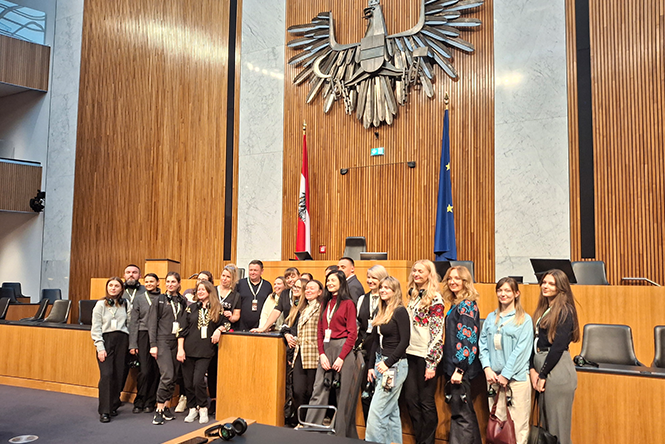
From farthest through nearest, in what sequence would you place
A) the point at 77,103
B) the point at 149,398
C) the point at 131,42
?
1. the point at 77,103
2. the point at 131,42
3. the point at 149,398

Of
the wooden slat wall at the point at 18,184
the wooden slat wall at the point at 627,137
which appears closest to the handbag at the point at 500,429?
the wooden slat wall at the point at 627,137

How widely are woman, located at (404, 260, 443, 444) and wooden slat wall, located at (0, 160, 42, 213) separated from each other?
10.8 m

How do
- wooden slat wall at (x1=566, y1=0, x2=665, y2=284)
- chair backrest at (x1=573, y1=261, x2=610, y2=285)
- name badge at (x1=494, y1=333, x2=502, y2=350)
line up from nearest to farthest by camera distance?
name badge at (x1=494, y1=333, x2=502, y2=350) < chair backrest at (x1=573, y1=261, x2=610, y2=285) < wooden slat wall at (x1=566, y1=0, x2=665, y2=284)

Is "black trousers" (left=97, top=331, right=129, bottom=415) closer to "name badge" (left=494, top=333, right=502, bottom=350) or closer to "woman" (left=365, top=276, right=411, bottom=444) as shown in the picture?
"woman" (left=365, top=276, right=411, bottom=444)

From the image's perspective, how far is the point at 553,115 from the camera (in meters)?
6.75

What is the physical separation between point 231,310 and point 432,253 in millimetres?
3304

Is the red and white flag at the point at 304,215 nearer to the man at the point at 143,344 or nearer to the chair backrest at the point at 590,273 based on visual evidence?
the man at the point at 143,344

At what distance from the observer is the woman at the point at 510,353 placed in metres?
3.40

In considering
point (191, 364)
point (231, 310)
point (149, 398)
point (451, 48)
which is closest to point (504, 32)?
point (451, 48)

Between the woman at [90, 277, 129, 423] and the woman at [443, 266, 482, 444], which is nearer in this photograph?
the woman at [443, 266, 482, 444]

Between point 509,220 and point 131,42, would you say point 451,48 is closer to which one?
point 509,220

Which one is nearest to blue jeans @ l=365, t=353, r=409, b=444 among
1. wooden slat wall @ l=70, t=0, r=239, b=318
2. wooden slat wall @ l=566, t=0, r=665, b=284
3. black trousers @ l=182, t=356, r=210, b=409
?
black trousers @ l=182, t=356, r=210, b=409

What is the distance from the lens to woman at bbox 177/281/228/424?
183 inches

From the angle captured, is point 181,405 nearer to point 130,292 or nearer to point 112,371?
point 112,371
